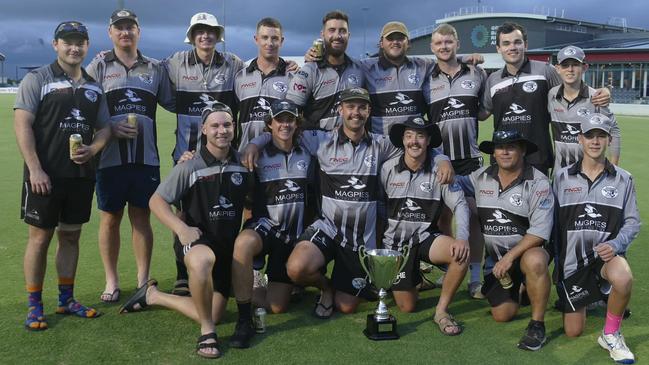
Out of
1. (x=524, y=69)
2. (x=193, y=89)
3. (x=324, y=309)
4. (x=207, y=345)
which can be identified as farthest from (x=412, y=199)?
(x=193, y=89)

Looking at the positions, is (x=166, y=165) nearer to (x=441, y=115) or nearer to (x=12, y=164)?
(x=12, y=164)

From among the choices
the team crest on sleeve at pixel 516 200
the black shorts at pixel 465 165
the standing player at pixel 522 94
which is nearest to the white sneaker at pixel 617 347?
the team crest on sleeve at pixel 516 200

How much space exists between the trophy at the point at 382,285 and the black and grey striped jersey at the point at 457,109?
4.74 ft

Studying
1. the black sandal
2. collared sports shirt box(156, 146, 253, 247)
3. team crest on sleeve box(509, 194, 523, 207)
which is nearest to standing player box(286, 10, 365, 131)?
collared sports shirt box(156, 146, 253, 247)

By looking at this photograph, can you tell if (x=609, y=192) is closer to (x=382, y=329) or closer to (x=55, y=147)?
(x=382, y=329)

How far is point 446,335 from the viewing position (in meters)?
4.44

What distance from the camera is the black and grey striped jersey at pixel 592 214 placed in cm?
444

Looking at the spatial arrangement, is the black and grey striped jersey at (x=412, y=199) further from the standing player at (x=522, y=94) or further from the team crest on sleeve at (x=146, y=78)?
the team crest on sleeve at (x=146, y=78)

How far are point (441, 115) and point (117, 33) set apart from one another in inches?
112

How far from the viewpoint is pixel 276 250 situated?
494 cm

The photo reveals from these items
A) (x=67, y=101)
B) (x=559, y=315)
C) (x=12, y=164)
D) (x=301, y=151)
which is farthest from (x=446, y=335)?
(x=12, y=164)

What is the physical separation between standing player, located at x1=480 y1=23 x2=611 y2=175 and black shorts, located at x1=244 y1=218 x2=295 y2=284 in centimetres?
217

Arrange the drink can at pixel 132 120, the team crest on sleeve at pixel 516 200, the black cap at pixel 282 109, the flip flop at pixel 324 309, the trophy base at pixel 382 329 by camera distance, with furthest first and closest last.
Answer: the drink can at pixel 132 120 < the black cap at pixel 282 109 < the flip flop at pixel 324 309 < the team crest on sleeve at pixel 516 200 < the trophy base at pixel 382 329

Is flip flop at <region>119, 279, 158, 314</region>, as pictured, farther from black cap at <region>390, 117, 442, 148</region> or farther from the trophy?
black cap at <region>390, 117, 442, 148</region>
